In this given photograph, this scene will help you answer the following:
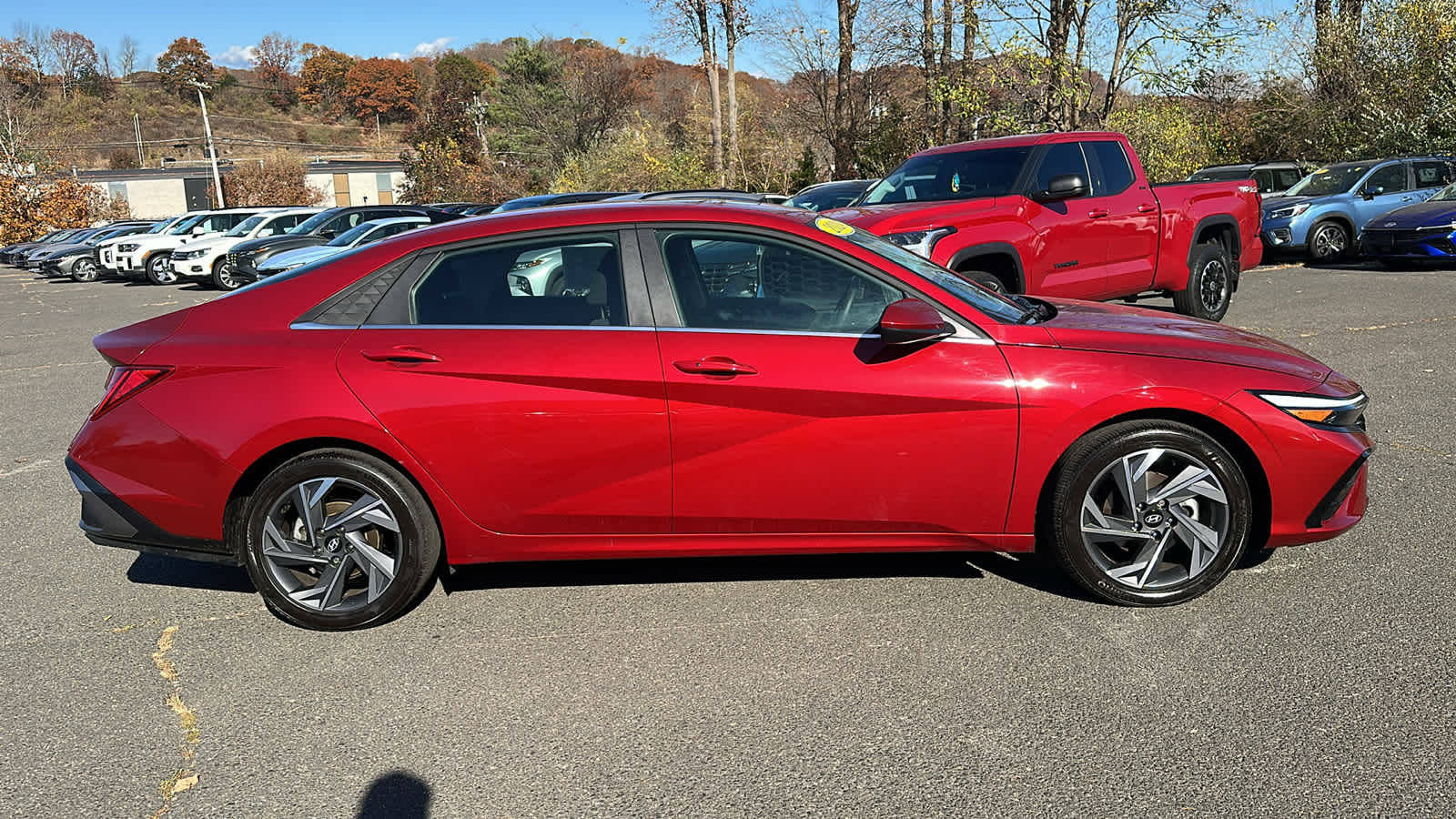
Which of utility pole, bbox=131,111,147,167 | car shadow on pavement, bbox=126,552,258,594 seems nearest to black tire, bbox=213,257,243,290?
car shadow on pavement, bbox=126,552,258,594

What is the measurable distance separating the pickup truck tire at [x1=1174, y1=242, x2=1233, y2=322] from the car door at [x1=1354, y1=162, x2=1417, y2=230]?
8.79m

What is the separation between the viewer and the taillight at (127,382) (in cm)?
406

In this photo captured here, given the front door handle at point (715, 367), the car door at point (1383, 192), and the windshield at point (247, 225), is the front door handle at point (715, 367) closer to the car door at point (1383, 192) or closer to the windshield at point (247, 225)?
the car door at point (1383, 192)

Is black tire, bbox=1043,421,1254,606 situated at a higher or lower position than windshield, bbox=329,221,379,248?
lower

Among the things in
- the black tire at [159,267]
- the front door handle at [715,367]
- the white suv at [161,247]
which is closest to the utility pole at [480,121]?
the white suv at [161,247]

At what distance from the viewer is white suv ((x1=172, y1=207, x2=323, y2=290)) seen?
24.0 metres

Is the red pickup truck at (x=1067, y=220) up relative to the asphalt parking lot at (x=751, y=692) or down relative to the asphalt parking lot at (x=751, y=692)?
up

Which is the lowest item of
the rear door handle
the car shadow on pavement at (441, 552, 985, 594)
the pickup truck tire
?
the car shadow on pavement at (441, 552, 985, 594)

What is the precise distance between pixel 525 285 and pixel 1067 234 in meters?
6.22

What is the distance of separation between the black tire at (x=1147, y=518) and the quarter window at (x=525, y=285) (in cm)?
178

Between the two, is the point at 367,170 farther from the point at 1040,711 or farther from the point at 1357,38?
the point at 1040,711

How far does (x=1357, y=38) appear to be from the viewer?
83.4 ft

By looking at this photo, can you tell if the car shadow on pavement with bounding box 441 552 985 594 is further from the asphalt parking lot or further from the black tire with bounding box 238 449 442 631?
the black tire with bounding box 238 449 442 631

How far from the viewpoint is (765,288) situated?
158 inches
